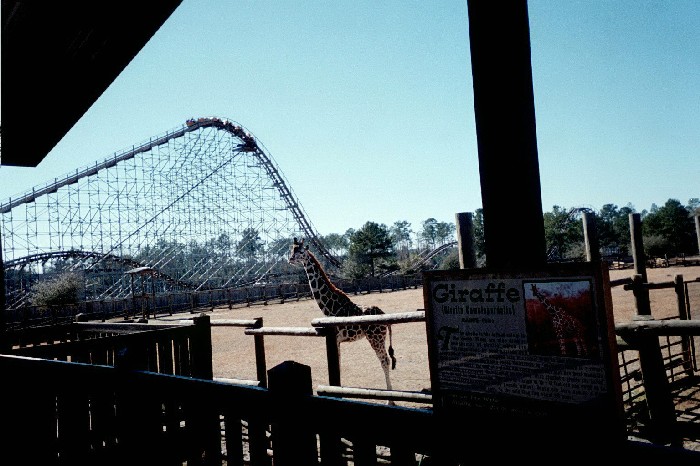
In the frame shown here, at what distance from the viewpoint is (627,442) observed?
88cm

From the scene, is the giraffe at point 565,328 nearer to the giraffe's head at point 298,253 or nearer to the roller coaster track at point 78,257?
the giraffe's head at point 298,253

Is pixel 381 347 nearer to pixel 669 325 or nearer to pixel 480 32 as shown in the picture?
pixel 669 325

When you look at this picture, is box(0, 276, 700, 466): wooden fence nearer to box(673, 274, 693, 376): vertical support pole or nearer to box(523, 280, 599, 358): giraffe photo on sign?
box(523, 280, 599, 358): giraffe photo on sign

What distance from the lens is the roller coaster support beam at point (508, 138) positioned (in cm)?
133

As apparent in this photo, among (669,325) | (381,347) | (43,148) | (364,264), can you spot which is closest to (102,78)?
(43,148)

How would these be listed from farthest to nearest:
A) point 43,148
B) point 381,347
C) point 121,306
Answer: point 121,306 < point 381,347 < point 43,148

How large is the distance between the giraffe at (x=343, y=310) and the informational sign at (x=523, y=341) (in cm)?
469

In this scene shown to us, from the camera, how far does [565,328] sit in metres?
1.02

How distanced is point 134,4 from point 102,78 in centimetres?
105

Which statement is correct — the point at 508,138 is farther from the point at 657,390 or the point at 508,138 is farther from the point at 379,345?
the point at 379,345

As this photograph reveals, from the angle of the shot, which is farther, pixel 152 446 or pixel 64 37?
pixel 64 37

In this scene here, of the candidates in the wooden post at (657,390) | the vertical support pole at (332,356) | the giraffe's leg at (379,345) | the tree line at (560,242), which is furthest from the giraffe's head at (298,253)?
the tree line at (560,242)

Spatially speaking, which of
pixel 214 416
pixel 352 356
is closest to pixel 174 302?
pixel 352 356

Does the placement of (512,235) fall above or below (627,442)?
above
